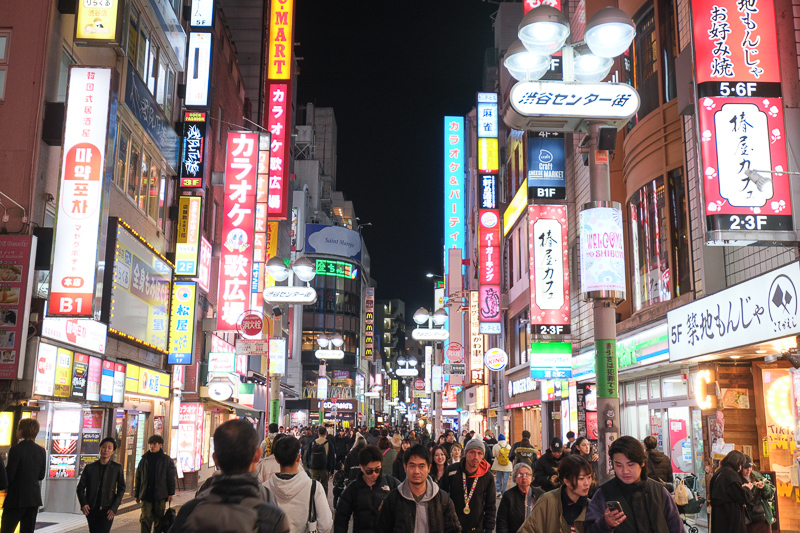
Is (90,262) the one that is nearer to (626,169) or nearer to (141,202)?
(141,202)

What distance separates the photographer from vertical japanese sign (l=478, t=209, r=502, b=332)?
120 ft

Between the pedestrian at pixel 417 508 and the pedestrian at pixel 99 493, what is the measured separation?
5.93 metres

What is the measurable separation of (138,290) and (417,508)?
630 inches

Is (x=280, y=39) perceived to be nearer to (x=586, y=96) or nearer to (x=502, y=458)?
(x=502, y=458)

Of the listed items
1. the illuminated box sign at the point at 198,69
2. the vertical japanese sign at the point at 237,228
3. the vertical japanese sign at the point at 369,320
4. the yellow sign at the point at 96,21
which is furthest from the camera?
the vertical japanese sign at the point at 369,320

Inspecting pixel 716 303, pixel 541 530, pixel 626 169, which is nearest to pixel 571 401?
pixel 626 169

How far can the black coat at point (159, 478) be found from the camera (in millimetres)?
11586

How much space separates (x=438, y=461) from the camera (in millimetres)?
9383

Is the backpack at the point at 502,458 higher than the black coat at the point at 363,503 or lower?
lower

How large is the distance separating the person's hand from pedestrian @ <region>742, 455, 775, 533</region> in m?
5.74

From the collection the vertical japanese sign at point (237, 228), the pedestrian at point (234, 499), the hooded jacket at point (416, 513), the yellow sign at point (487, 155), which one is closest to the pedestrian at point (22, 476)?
the hooded jacket at point (416, 513)

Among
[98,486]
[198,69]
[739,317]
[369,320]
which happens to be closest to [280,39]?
[198,69]

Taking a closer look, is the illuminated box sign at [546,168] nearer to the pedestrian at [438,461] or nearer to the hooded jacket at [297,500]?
the pedestrian at [438,461]

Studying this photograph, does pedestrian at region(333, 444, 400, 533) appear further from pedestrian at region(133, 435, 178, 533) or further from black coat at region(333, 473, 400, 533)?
pedestrian at region(133, 435, 178, 533)
